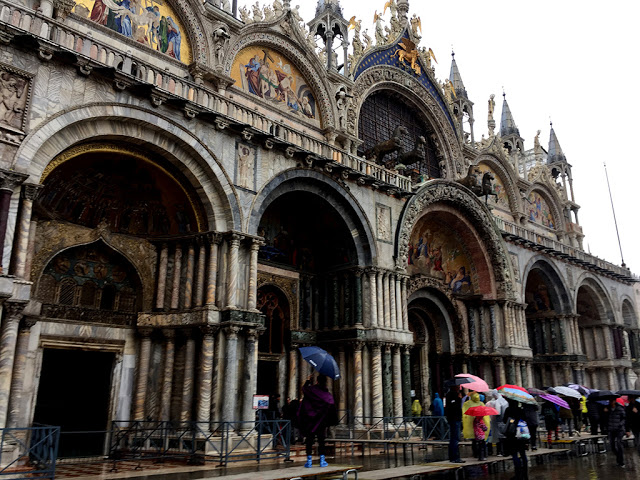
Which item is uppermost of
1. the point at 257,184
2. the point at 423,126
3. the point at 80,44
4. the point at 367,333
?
the point at 423,126

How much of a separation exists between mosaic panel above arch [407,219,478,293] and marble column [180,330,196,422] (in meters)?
10.4

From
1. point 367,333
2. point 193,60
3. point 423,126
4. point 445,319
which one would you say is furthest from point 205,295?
point 423,126

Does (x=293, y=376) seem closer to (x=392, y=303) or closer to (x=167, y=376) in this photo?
(x=392, y=303)

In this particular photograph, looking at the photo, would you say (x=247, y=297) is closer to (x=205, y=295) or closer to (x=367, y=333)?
(x=205, y=295)

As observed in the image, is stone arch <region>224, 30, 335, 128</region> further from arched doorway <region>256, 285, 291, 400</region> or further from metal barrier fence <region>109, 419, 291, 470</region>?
metal barrier fence <region>109, 419, 291, 470</region>

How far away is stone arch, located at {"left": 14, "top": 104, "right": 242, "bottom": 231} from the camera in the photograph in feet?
34.8

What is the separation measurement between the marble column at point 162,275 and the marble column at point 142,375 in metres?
0.72

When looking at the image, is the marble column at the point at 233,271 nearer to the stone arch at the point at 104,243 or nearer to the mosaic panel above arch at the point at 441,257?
the stone arch at the point at 104,243

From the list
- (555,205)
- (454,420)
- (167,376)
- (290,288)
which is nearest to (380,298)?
(290,288)

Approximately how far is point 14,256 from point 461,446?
12023 mm

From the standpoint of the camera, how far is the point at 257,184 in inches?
566

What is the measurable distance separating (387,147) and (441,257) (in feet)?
18.0

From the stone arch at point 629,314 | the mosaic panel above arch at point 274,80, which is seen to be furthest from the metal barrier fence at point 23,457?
the stone arch at point 629,314

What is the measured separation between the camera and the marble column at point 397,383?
16.6 meters
